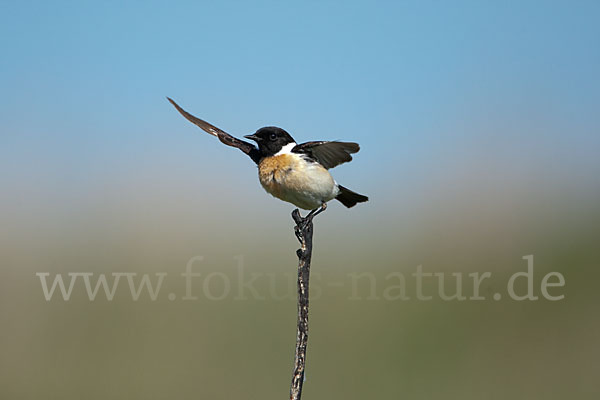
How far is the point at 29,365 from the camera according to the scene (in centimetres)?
638

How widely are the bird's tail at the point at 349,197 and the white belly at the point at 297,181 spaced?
19.6 inches

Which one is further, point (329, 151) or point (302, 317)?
point (329, 151)

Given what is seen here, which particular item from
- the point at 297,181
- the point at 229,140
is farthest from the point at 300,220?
the point at 229,140

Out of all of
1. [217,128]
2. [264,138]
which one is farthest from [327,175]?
[217,128]

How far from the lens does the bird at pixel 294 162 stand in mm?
3838

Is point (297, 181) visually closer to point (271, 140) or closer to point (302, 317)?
point (271, 140)

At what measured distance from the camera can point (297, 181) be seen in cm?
380

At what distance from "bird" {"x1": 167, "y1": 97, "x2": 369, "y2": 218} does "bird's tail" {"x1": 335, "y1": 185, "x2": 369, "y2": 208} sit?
0.20 meters

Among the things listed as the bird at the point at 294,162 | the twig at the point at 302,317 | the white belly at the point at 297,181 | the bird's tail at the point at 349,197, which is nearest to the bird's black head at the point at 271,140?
the bird at the point at 294,162

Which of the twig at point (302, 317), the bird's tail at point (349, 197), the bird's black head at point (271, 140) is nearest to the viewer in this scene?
the twig at point (302, 317)

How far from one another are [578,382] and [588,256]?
2194 millimetres

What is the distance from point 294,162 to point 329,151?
0.88 ft

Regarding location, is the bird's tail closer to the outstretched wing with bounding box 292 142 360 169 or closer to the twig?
the outstretched wing with bounding box 292 142 360 169

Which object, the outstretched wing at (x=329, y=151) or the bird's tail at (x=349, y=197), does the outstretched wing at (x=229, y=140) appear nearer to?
the outstretched wing at (x=329, y=151)
